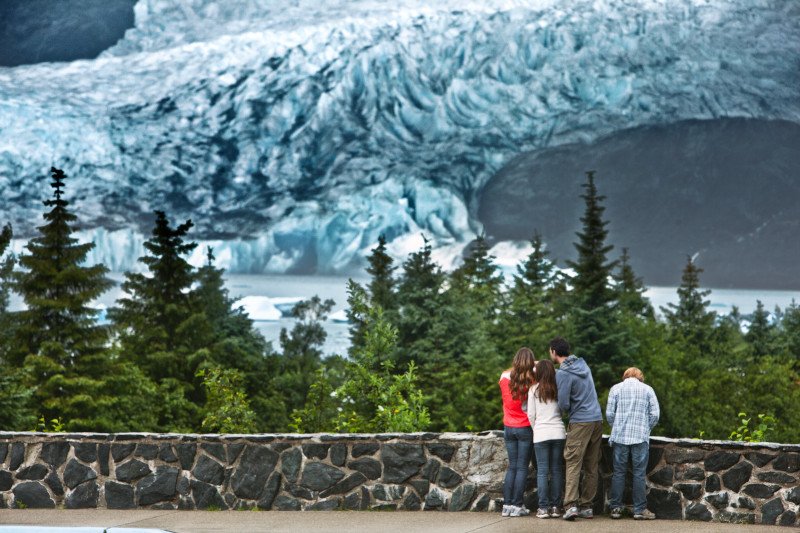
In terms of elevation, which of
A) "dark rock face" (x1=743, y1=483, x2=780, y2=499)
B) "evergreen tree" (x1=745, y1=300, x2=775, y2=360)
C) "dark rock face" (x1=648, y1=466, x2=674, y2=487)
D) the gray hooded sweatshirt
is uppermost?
"evergreen tree" (x1=745, y1=300, x2=775, y2=360)

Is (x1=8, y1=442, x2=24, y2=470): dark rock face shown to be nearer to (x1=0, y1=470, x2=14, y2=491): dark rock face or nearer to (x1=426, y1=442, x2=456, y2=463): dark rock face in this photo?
(x1=0, y1=470, x2=14, y2=491): dark rock face

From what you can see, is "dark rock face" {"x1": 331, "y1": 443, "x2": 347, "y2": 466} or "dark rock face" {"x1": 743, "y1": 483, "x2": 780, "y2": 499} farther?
"dark rock face" {"x1": 331, "y1": 443, "x2": 347, "y2": 466}

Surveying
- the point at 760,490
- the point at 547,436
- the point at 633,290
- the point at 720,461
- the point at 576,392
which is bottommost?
the point at 760,490

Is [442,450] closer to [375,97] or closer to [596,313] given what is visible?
[596,313]

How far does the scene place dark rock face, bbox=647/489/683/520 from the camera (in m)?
8.62

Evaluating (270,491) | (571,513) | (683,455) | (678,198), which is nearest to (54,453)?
(270,491)

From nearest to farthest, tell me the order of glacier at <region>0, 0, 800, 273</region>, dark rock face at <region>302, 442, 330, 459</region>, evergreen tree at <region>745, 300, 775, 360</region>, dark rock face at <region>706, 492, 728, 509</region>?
1. dark rock face at <region>706, 492, 728, 509</region>
2. dark rock face at <region>302, 442, 330, 459</region>
3. evergreen tree at <region>745, 300, 775, 360</region>
4. glacier at <region>0, 0, 800, 273</region>

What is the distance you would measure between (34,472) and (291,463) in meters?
2.25

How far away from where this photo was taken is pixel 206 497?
9375 mm

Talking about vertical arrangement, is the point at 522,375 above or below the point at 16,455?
above

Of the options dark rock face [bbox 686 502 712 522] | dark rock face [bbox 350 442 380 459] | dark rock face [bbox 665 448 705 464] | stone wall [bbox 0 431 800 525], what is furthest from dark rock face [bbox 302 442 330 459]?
dark rock face [bbox 686 502 712 522]

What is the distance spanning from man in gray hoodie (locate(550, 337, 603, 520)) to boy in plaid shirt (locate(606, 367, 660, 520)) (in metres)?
0.14

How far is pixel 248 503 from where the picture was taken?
Answer: 30.6 ft

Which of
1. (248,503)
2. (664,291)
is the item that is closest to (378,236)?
(664,291)
